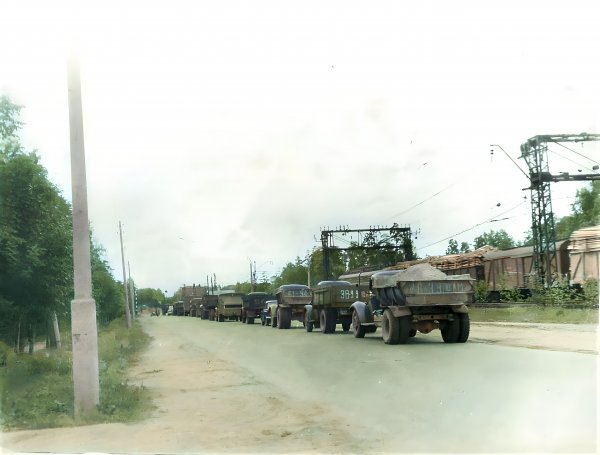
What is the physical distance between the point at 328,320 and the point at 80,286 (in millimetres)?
17344

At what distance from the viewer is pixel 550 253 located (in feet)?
119

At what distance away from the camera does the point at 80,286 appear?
30.2 feet

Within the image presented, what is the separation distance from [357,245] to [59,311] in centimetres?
3781

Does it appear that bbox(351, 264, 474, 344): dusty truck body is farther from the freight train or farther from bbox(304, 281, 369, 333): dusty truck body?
the freight train

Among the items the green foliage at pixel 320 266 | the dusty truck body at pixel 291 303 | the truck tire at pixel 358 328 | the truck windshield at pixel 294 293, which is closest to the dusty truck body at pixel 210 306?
the green foliage at pixel 320 266

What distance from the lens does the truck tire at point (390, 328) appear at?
705 inches

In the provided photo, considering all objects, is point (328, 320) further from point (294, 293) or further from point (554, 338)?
point (554, 338)

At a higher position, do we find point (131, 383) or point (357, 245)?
point (357, 245)

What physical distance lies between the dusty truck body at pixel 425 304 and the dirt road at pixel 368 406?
1.59 meters

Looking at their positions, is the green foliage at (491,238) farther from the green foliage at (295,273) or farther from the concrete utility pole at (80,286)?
the concrete utility pole at (80,286)

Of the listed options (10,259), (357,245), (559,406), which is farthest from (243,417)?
(357,245)

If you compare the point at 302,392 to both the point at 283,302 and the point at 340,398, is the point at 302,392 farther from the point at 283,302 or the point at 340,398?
the point at 283,302

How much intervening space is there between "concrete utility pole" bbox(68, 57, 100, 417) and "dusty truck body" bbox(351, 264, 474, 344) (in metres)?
10.1

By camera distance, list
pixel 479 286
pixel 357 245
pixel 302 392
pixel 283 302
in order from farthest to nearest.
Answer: pixel 357 245 → pixel 479 286 → pixel 283 302 → pixel 302 392
